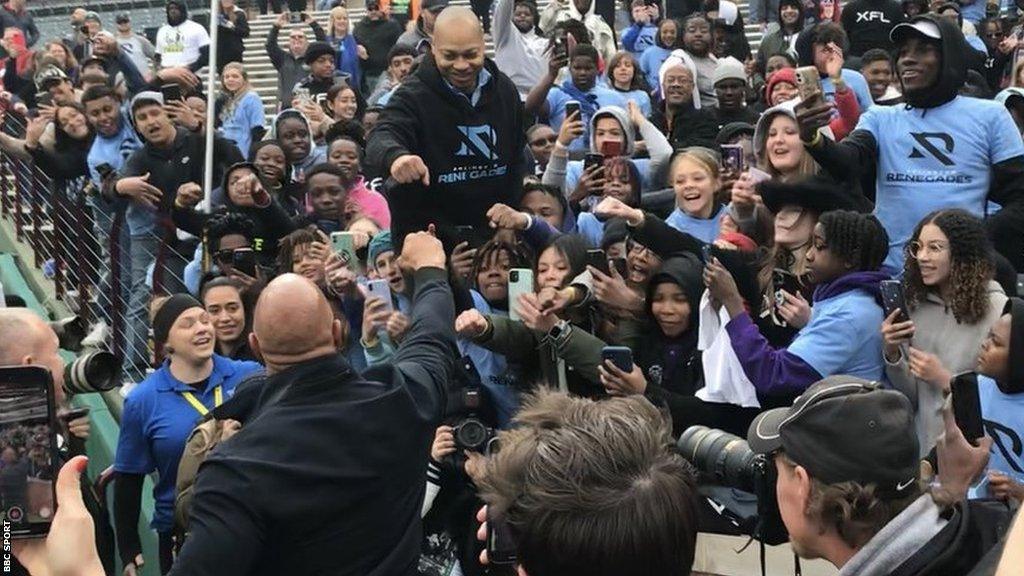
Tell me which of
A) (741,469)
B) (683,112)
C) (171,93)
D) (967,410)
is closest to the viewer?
(741,469)

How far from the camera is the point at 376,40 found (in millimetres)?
15602

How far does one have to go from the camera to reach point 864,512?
254 centimetres

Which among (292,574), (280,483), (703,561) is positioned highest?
(280,483)

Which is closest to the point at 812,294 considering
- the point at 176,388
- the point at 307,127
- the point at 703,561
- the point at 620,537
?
the point at 703,561

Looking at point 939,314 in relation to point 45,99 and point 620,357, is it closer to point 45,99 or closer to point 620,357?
point 620,357

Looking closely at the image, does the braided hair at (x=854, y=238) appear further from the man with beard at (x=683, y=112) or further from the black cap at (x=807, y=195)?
the man with beard at (x=683, y=112)

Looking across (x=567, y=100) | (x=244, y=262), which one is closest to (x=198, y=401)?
(x=244, y=262)

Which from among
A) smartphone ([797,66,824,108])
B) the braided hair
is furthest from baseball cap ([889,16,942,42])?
the braided hair

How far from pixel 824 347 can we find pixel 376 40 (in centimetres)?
1154

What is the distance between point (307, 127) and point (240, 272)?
9.95ft

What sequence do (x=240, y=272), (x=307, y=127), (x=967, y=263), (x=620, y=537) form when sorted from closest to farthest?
(x=620, y=537)
(x=967, y=263)
(x=240, y=272)
(x=307, y=127)

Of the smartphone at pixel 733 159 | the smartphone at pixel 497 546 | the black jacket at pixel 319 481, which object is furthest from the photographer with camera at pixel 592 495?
the smartphone at pixel 733 159

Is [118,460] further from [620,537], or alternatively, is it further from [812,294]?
[620,537]

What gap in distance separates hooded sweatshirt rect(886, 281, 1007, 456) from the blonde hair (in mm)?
1252
